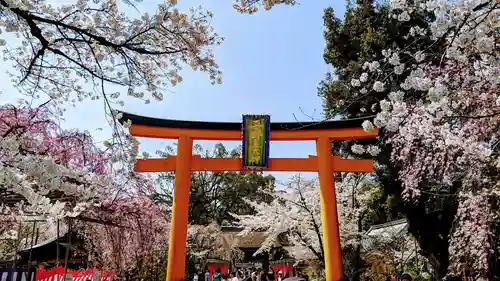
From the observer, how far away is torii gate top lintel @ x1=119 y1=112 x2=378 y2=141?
34.1ft

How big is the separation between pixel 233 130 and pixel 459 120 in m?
5.87

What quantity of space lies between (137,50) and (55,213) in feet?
11.7

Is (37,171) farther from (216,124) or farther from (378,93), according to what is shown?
(378,93)

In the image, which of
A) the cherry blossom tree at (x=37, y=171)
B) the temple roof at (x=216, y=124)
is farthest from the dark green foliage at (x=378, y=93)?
the cherry blossom tree at (x=37, y=171)

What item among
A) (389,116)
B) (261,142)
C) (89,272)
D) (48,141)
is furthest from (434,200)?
(48,141)

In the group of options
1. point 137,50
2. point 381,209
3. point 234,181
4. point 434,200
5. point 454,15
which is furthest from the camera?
point 234,181

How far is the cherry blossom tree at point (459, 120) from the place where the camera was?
411 centimetres

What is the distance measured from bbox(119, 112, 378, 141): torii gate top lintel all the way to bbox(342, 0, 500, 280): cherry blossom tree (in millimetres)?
2155

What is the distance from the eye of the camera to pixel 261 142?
10.5 metres

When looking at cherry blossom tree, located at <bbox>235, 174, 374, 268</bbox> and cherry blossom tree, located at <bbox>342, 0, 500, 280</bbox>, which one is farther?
cherry blossom tree, located at <bbox>235, 174, 374, 268</bbox>

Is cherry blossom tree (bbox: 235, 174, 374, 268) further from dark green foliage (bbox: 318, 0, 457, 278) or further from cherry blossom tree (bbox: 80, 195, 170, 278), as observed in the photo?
cherry blossom tree (bbox: 80, 195, 170, 278)

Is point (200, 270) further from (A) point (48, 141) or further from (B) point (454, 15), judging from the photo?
(B) point (454, 15)

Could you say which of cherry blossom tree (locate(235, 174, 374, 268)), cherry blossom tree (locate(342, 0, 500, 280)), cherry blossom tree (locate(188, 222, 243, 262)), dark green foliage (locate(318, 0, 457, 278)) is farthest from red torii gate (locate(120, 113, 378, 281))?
cherry blossom tree (locate(188, 222, 243, 262))

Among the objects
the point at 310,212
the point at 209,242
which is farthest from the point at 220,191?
the point at 310,212
